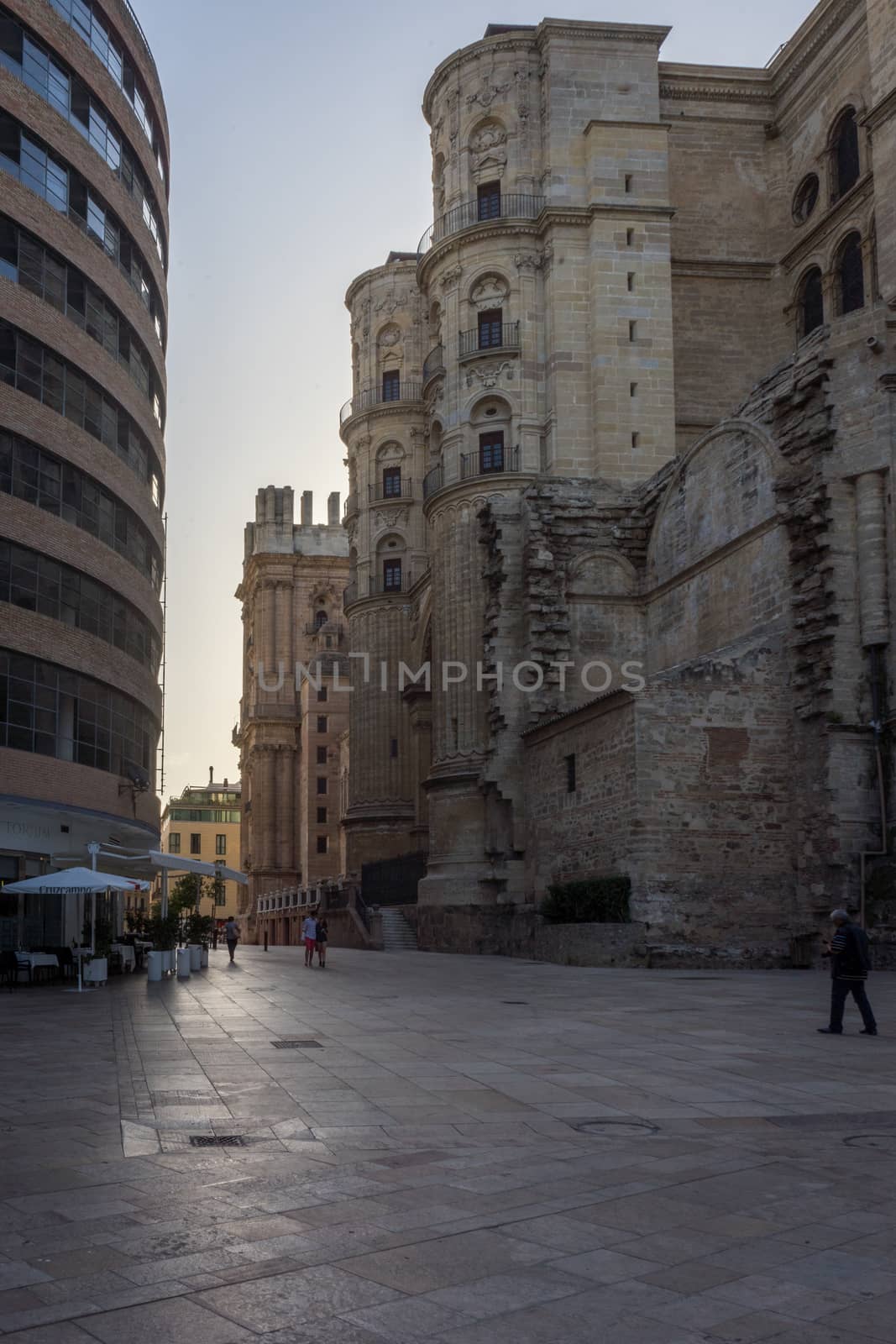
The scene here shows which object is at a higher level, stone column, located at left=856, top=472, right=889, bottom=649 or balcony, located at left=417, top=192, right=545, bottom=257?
balcony, located at left=417, top=192, right=545, bottom=257

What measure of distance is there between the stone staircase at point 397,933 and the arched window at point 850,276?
994 inches

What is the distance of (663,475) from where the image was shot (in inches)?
1636

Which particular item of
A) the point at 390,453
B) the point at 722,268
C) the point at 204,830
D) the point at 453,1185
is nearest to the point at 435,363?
the point at 722,268

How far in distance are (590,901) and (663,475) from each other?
15.3m

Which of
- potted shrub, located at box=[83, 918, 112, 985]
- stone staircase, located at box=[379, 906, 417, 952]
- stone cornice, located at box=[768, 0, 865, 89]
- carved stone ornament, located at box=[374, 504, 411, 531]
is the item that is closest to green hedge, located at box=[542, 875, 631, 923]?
potted shrub, located at box=[83, 918, 112, 985]

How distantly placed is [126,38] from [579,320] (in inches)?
630

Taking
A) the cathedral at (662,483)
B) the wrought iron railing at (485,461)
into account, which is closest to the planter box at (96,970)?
the cathedral at (662,483)

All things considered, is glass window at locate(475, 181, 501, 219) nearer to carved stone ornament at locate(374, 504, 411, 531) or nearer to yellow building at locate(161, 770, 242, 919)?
carved stone ornament at locate(374, 504, 411, 531)

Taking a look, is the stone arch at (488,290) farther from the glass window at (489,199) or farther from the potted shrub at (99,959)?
the potted shrub at (99,959)

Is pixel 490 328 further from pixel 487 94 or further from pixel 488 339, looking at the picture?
pixel 487 94

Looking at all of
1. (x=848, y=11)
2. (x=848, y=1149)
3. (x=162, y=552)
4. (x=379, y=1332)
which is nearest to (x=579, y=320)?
(x=848, y=11)

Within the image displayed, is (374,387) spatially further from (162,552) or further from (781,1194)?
(781,1194)

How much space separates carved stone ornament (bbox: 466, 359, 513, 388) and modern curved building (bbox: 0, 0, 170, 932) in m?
10.7

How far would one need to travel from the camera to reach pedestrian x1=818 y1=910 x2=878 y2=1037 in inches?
612
